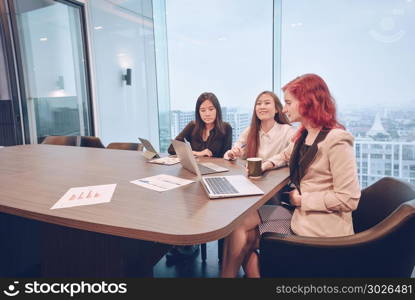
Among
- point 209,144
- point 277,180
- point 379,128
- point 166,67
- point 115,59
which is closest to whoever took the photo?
point 277,180

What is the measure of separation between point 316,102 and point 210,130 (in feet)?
4.88

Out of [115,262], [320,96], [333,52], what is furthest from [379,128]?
[115,262]

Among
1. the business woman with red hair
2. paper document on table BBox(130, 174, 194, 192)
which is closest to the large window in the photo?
paper document on table BBox(130, 174, 194, 192)

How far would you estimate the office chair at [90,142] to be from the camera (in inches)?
136

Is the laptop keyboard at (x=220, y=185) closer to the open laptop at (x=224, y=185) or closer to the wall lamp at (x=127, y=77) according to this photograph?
the open laptop at (x=224, y=185)

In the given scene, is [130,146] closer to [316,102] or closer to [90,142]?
[90,142]

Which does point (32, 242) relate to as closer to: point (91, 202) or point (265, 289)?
point (91, 202)

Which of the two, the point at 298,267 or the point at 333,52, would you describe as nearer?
the point at 298,267

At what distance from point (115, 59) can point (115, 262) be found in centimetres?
454

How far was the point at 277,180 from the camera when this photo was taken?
1642 millimetres

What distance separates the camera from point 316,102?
1.49m

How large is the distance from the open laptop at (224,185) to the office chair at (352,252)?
24cm

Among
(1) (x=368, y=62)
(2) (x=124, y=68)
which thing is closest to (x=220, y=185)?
(1) (x=368, y=62)

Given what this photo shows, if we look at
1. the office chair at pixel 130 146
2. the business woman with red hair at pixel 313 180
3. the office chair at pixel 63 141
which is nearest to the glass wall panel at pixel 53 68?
the office chair at pixel 63 141
